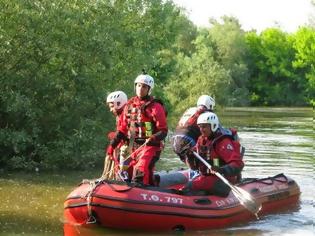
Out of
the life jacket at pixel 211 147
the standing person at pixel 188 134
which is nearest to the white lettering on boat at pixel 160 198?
the life jacket at pixel 211 147

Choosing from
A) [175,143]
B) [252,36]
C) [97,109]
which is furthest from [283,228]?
[252,36]

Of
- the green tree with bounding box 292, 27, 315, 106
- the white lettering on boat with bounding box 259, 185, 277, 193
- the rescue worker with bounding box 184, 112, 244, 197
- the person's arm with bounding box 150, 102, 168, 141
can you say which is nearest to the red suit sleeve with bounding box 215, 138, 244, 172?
the rescue worker with bounding box 184, 112, 244, 197

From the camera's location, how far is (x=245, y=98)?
180ft

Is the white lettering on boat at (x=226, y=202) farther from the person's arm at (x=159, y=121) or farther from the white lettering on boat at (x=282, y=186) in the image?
the white lettering on boat at (x=282, y=186)

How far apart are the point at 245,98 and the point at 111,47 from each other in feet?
138

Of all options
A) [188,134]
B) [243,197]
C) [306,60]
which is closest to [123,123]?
[188,134]

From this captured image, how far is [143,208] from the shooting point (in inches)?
311

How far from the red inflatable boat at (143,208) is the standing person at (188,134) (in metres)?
0.73

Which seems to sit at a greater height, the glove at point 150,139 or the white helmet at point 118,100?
the white helmet at point 118,100

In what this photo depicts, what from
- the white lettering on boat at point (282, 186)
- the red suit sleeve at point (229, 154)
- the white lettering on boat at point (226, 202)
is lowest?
the white lettering on boat at point (226, 202)

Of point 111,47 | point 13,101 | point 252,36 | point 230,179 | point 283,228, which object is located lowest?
point 283,228

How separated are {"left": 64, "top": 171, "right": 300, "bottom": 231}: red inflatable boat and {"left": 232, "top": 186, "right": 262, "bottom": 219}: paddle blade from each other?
0.18 meters

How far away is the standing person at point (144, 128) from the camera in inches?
340

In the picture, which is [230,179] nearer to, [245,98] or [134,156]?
[134,156]
